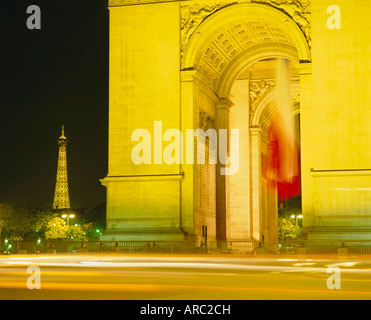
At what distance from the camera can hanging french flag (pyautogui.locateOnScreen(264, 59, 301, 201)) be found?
5572 cm

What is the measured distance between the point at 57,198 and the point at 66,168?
5320mm

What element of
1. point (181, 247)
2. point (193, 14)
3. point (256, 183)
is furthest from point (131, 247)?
point (256, 183)

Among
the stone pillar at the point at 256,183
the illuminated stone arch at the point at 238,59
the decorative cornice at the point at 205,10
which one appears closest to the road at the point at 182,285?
the illuminated stone arch at the point at 238,59

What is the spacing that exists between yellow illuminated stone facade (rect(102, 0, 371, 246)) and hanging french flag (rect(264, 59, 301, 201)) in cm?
744

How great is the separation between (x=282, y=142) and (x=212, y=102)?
18.2 m

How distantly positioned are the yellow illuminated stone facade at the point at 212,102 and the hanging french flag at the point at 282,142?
7.44 meters

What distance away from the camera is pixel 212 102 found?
4775 cm

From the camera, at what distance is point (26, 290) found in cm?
1409

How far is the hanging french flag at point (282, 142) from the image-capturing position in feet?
183

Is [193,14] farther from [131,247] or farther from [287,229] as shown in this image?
[287,229]

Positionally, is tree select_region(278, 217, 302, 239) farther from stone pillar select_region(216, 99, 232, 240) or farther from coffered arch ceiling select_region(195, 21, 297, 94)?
coffered arch ceiling select_region(195, 21, 297, 94)

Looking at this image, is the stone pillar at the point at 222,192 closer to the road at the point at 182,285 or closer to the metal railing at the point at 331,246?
the metal railing at the point at 331,246

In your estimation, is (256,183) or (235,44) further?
(256,183)
